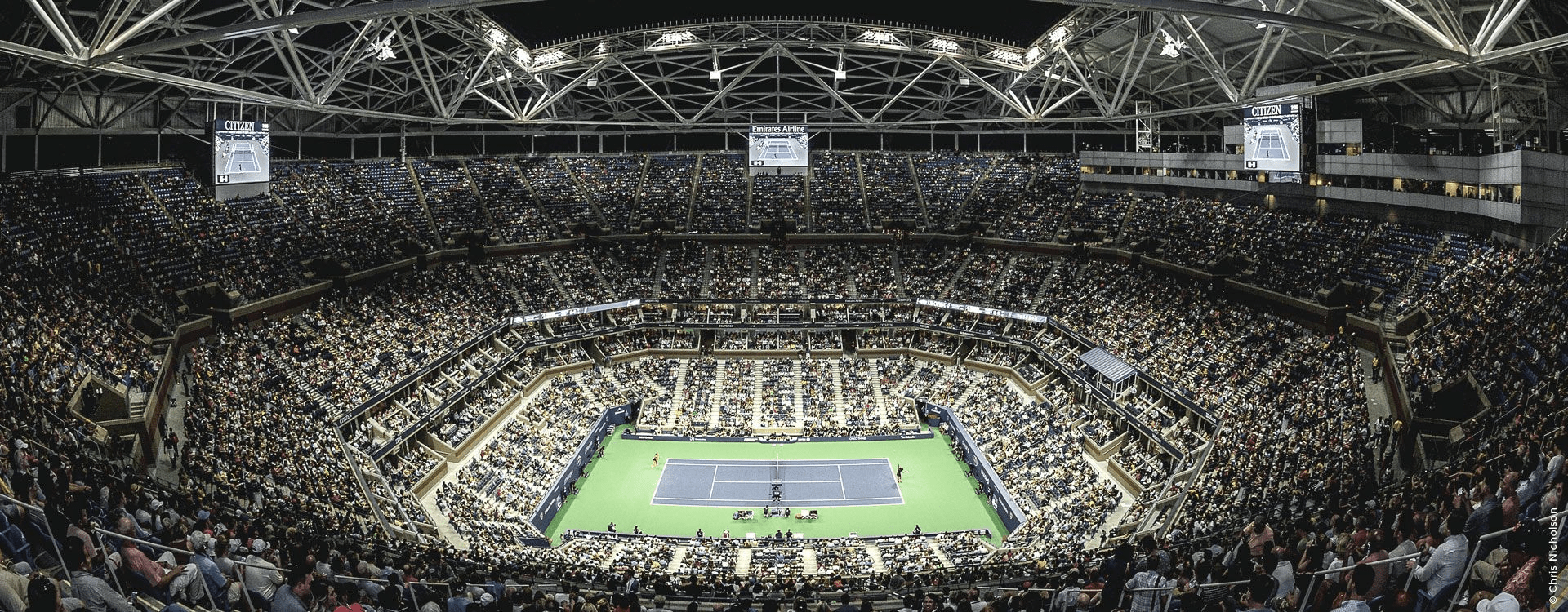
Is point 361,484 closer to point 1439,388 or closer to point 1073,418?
point 1073,418

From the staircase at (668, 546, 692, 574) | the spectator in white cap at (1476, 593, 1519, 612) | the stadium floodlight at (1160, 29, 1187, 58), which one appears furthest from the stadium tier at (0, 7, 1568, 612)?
the stadium floodlight at (1160, 29, 1187, 58)

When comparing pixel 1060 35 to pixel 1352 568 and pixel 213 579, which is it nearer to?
pixel 1352 568

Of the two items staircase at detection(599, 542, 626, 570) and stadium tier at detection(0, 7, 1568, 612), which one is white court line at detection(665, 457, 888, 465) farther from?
staircase at detection(599, 542, 626, 570)

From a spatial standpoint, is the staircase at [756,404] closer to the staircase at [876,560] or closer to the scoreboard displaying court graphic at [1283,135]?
the staircase at [876,560]

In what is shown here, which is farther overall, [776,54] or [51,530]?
[776,54]

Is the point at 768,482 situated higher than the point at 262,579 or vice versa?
the point at 262,579

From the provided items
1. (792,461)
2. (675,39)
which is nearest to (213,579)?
(792,461)
